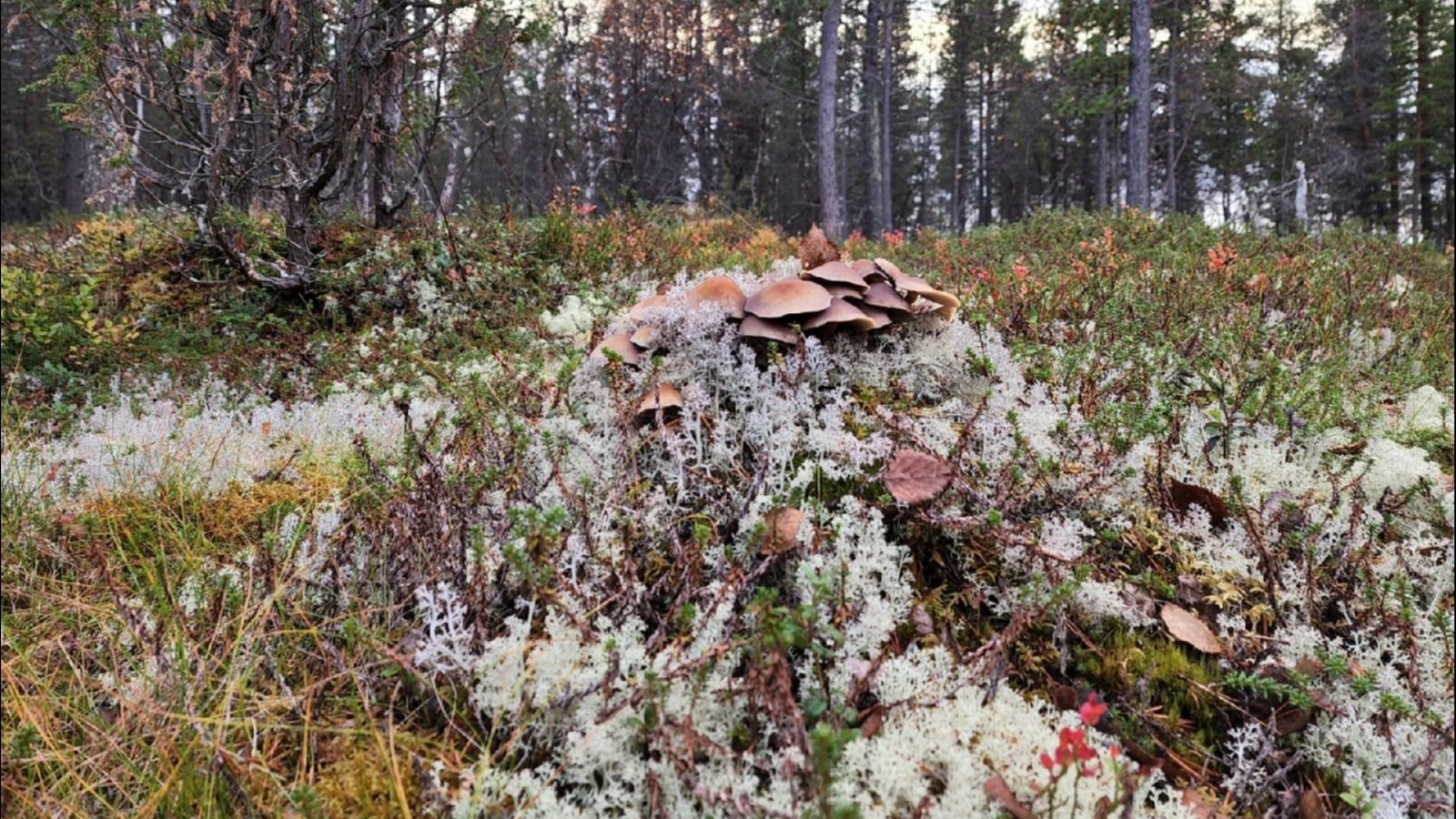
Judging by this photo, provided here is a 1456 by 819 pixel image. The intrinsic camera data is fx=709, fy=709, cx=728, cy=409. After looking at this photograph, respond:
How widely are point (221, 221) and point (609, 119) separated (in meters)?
14.9

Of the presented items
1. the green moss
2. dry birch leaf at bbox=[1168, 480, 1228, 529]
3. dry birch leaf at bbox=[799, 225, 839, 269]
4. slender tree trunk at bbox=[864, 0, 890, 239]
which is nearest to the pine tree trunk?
slender tree trunk at bbox=[864, 0, 890, 239]

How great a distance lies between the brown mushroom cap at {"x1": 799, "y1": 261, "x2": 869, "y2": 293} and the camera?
2.56m

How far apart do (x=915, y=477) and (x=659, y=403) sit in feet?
2.76

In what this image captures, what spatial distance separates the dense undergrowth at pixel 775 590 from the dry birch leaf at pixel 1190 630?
0.02 meters

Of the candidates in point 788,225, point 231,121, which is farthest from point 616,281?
point 788,225

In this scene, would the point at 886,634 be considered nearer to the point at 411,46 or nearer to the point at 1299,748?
the point at 1299,748

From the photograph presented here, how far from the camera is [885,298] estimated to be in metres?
2.57

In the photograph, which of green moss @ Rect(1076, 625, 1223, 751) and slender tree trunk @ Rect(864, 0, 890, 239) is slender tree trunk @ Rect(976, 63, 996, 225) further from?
green moss @ Rect(1076, 625, 1223, 751)

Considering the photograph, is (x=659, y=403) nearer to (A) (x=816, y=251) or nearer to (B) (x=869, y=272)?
(B) (x=869, y=272)

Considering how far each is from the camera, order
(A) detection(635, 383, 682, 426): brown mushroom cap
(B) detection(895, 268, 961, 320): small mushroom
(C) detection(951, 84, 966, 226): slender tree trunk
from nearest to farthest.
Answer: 1. (A) detection(635, 383, 682, 426): brown mushroom cap
2. (B) detection(895, 268, 961, 320): small mushroom
3. (C) detection(951, 84, 966, 226): slender tree trunk

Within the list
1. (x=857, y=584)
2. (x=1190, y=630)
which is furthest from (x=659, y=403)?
(x=1190, y=630)

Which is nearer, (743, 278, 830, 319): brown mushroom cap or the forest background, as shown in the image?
(743, 278, 830, 319): brown mushroom cap

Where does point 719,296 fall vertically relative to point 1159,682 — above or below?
above

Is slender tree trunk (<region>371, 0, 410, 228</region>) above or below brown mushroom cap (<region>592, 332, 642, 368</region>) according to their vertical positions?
above
